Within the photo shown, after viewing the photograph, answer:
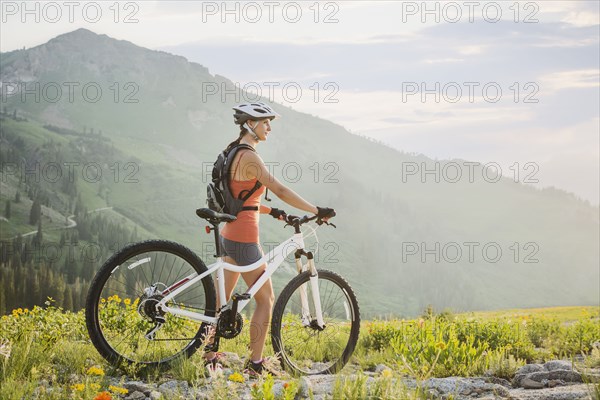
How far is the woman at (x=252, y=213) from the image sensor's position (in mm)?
6883

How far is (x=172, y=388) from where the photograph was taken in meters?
6.16

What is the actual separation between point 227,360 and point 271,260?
4.64 ft

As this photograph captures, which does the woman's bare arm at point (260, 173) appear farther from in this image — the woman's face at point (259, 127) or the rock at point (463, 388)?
the rock at point (463, 388)

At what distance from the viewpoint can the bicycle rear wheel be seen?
Result: 649 centimetres

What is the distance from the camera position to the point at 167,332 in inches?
290

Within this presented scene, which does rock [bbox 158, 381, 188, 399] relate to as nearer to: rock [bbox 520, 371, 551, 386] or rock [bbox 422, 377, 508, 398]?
rock [bbox 422, 377, 508, 398]

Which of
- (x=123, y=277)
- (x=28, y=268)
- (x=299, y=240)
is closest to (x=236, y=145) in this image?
(x=299, y=240)

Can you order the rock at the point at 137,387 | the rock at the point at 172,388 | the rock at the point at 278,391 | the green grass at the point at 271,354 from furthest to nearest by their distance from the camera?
1. the rock at the point at 137,387
2. the rock at the point at 172,388
3. the rock at the point at 278,391
4. the green grass at the point at 271,354

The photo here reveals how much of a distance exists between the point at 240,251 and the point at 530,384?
359 cm

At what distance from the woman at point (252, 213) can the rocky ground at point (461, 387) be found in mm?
555

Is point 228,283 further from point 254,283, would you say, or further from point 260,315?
point 260,315

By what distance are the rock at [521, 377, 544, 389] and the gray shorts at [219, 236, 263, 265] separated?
3.37 m

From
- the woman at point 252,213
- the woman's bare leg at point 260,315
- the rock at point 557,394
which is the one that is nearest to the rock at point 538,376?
the rock at point 557,394

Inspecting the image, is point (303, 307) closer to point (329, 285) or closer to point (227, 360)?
point (329, 285)
